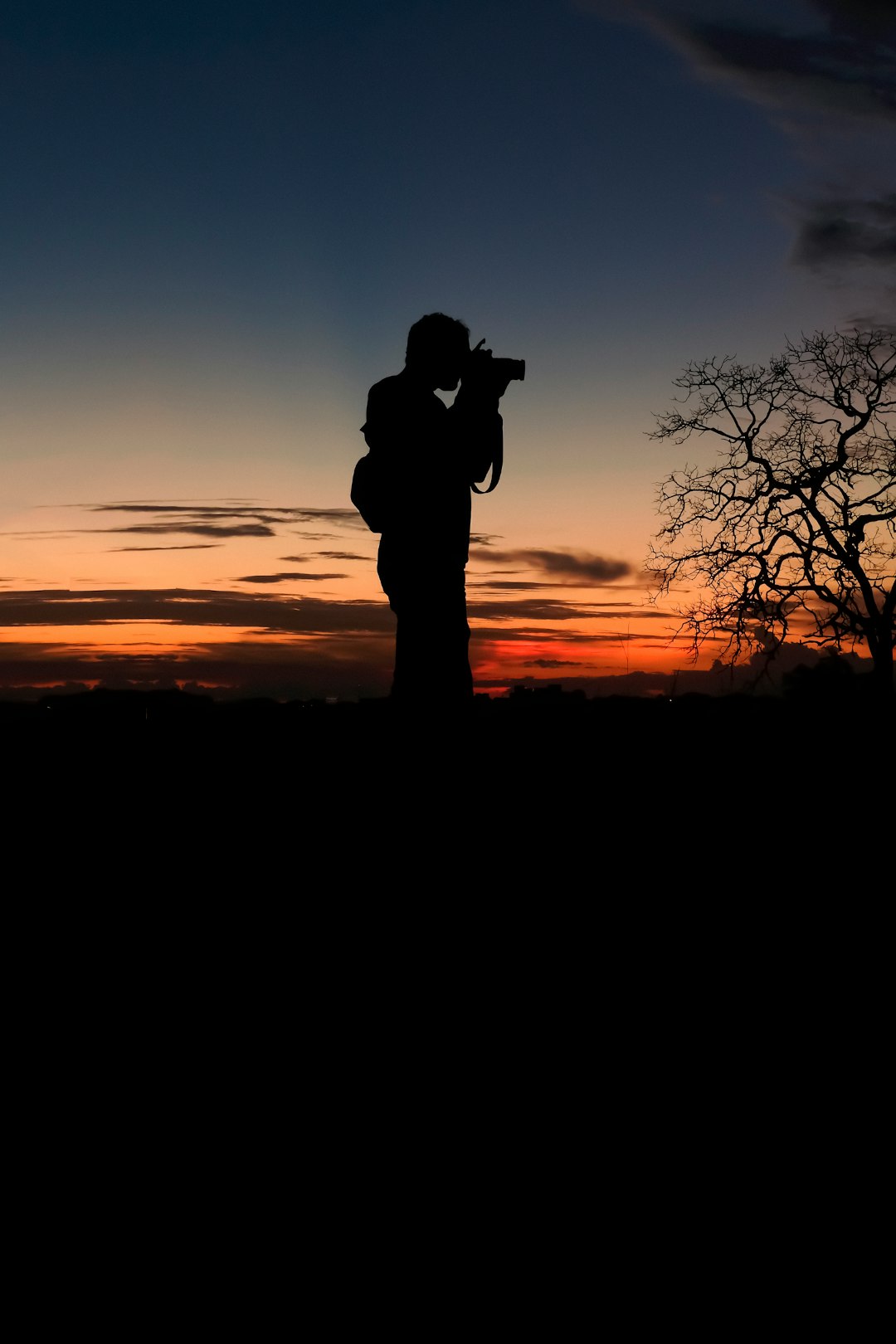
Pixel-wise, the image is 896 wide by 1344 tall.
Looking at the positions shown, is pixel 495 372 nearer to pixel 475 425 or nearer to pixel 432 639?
pixel 475 425

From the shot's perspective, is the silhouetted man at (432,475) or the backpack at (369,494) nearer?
the silhouetted man at (432,475)

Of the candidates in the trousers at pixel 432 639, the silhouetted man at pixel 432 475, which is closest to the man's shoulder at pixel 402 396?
the silhouetted man at pixel 432 475

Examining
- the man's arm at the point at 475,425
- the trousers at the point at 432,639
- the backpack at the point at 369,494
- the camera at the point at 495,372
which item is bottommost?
the trousers at the point at 432,639

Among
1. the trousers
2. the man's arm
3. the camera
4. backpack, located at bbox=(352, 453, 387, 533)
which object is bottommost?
the trousers

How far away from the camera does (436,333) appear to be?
23.8ft

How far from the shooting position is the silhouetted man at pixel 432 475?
723 cm

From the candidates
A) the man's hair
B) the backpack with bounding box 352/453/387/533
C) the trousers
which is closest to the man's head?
the man's hair

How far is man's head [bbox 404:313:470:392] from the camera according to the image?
725 centimetres

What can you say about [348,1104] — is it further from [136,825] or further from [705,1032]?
[136,825]

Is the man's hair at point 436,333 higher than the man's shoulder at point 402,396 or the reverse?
higher

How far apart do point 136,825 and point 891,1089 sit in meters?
6.20

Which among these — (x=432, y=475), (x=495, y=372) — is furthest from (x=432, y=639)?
(x=495, y=372)

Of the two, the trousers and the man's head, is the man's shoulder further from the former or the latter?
the trousers

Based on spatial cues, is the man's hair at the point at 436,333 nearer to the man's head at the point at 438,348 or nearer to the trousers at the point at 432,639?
the man's head at the point at 438,348
